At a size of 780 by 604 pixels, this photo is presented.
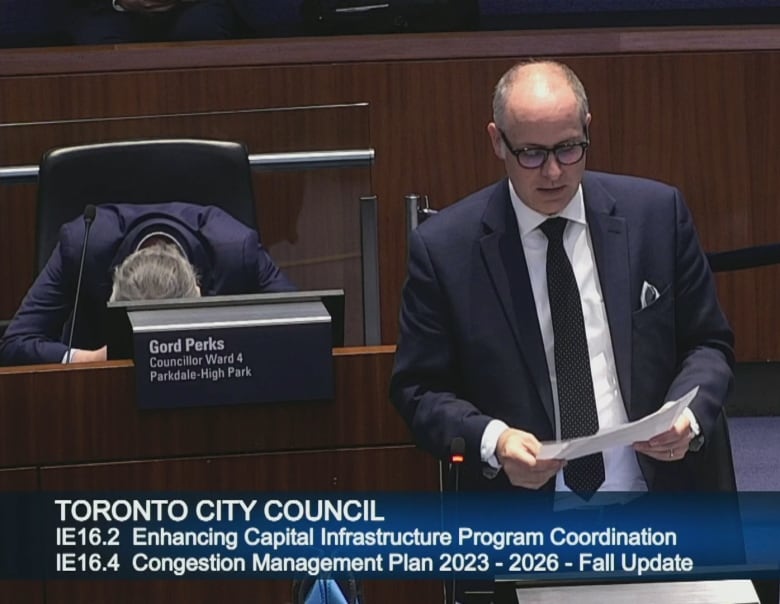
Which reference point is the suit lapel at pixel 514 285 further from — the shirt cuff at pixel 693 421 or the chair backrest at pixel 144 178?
the chair backrest at pixel 144 178

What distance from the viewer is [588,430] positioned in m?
1.92

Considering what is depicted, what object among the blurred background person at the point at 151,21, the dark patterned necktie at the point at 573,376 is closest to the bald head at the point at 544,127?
the dark patterned necktie at the point at 573,376

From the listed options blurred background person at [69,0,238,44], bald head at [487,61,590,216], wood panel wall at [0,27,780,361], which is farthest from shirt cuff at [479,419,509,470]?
blurred background person at [69,0,238,44]

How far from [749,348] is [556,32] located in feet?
2.46

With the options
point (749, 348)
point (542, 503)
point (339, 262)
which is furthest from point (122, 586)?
point (749, 348)

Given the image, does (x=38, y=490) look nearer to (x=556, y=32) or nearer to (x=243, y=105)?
(x=243, y=105)

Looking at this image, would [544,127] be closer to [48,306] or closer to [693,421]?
[693,421]

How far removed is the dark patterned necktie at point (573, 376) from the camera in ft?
6.29

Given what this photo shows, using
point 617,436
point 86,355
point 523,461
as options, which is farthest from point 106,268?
point 617,436

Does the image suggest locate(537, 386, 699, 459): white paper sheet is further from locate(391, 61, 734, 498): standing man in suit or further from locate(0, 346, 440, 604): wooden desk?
locate(0, 346, 440, 604): wooden desk

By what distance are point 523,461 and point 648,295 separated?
1.00 feet

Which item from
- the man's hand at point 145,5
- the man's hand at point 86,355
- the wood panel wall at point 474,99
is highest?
the man's hand at point 145,5

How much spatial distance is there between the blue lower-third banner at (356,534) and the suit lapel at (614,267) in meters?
0.15

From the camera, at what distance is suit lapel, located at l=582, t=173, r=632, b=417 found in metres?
1.92
